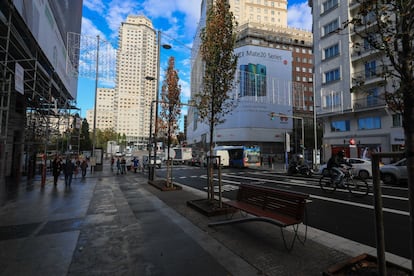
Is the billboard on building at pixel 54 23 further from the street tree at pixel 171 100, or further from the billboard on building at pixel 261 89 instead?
the billboard on building at pixel 261 89

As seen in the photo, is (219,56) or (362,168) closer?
(219,56)

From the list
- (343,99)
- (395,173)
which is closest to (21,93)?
(395,173)

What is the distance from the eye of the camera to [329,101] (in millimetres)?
31625

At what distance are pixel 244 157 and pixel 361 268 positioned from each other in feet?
97.3

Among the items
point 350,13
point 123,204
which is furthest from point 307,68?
point 123,204

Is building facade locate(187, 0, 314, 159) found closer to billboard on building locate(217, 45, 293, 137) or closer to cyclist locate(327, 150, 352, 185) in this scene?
billboard on building locate(217, 45, 293, 137)

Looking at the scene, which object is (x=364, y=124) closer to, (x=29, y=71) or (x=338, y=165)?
(x=338, y=165)

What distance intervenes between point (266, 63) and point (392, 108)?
60.1 metres

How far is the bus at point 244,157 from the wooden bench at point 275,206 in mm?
27046

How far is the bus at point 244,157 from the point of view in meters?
32.9

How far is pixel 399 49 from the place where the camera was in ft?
9.28

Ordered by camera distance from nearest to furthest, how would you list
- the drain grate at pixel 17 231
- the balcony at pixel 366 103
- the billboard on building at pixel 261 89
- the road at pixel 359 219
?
the road at pixel 359 219, the drain grate at pixel 17 231, the balcony at pixel 366 103, the billboard on building at pixel 261 89

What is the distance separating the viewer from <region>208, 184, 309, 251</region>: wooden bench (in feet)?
14.1

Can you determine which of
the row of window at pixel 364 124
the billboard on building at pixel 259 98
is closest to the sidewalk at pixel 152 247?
the row of window at pixel 364 124
